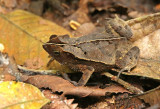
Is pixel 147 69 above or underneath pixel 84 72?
above

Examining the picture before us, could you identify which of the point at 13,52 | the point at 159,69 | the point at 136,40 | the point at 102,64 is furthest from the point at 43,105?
the point at 136,40

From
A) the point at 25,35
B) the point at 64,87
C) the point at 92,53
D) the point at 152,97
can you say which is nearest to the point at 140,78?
the point at 152,97

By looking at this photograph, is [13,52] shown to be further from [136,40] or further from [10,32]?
[136,40]

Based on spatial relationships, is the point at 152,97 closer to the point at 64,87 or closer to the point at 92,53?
the point at 92,53

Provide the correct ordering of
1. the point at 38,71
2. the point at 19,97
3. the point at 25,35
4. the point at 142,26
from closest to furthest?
the point at 19,97 < the point at 38,71 < the point at 142,26 < the point at 25,35

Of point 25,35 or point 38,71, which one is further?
point 25,35

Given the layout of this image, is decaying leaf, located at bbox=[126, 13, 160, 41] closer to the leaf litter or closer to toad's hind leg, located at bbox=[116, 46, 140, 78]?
the leaf litter
